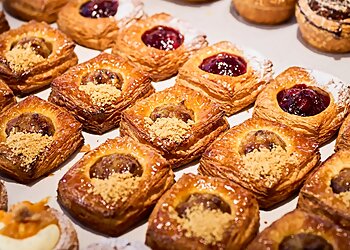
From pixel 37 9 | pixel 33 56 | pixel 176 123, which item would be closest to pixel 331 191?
pixel 176 123

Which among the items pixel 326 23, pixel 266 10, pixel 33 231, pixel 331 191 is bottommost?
pixel 33 231

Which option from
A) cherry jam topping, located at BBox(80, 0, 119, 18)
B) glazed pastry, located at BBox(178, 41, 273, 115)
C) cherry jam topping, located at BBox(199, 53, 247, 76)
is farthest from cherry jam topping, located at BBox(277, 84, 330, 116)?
cherry jam topping, located at BBox(80, 0, 119, 18)

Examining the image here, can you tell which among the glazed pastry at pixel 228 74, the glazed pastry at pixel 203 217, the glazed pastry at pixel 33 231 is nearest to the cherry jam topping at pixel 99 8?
the glazed pastry at pixel 228 74

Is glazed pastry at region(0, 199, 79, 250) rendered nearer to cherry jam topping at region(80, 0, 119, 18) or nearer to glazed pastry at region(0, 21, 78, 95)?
glazed pastry at region(0, 21, 78, 95)

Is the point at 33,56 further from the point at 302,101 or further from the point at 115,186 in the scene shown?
the point at 302,101

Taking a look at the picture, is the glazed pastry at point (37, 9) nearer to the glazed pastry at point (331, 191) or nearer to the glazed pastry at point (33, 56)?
the glazed pastry at point (33, 56)

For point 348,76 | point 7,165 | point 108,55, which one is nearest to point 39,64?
point 108,55
